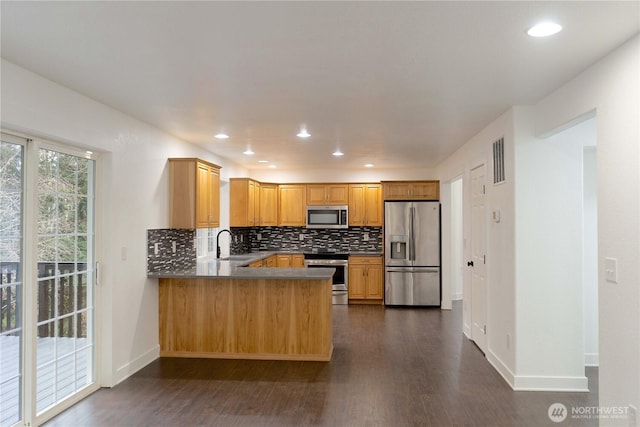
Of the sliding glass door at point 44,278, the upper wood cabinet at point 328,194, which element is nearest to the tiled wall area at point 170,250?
the sliding glass door at point 44,278

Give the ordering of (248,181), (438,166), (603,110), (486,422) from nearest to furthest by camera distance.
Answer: (603,110) < (486,422) < (248,181) < (438,166)

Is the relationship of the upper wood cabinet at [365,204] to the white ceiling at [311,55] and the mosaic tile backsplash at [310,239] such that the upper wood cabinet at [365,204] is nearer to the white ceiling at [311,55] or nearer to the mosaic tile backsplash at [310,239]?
the mosaic tile backsplash at [310,239]

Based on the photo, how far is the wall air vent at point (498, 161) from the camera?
13.0 ft

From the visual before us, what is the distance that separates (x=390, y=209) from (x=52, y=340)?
5.45 metres

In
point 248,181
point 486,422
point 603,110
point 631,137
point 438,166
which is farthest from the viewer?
point 438,166

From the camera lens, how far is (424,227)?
7.31 metres

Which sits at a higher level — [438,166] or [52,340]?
[438,166]

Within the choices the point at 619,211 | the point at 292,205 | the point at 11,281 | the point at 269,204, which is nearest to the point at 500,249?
the point at 619,211

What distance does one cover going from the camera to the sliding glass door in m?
2.76

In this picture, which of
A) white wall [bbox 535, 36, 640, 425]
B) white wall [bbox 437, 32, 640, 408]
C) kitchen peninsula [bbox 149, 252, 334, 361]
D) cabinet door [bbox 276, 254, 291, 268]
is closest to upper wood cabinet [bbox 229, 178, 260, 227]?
cabinet door [bbox 276, 254, 291, 268]

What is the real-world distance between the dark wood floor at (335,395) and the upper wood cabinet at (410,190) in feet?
10.5

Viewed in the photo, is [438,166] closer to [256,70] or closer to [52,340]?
[256,70]

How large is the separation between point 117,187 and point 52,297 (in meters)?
1.08

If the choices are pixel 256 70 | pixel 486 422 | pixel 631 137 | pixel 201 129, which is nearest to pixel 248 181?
pixel 201 129
